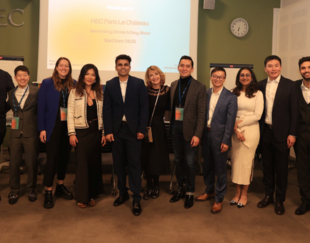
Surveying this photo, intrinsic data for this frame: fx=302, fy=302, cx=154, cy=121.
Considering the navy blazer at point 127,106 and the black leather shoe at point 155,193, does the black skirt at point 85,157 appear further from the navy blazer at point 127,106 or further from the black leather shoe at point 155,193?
the black leather shoe at point 155,193

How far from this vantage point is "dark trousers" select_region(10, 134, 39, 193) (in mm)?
3266

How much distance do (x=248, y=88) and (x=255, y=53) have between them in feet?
11.0

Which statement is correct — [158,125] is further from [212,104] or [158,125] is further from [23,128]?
[23,128]

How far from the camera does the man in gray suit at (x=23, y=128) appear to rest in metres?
3.22

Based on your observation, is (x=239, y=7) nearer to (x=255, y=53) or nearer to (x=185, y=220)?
(x=255, y=53)

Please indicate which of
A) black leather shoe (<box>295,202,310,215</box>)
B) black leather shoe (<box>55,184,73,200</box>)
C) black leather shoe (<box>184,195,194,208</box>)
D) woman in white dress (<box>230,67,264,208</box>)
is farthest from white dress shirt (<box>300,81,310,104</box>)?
black leather shoe (<box>55,184,73,200</box>)

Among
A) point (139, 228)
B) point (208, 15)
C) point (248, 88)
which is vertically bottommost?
point (139, 228)

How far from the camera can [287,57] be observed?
5758 mm

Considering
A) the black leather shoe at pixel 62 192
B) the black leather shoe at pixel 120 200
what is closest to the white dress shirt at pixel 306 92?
the black leather shoe at pixel 120 200

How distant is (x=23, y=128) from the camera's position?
322cm

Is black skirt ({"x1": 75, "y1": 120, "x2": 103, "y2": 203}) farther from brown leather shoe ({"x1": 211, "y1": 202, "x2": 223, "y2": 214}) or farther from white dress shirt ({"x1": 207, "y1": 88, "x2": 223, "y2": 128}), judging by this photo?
brown leather shoe ({"x1": 211, "y1": 202, "x2": 223, "y2": 214})

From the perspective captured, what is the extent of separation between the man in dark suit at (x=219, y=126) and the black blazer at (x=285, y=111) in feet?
1.47

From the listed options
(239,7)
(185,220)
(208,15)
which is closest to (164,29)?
(208,15)

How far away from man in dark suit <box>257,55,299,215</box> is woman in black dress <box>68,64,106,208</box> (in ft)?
5.68
